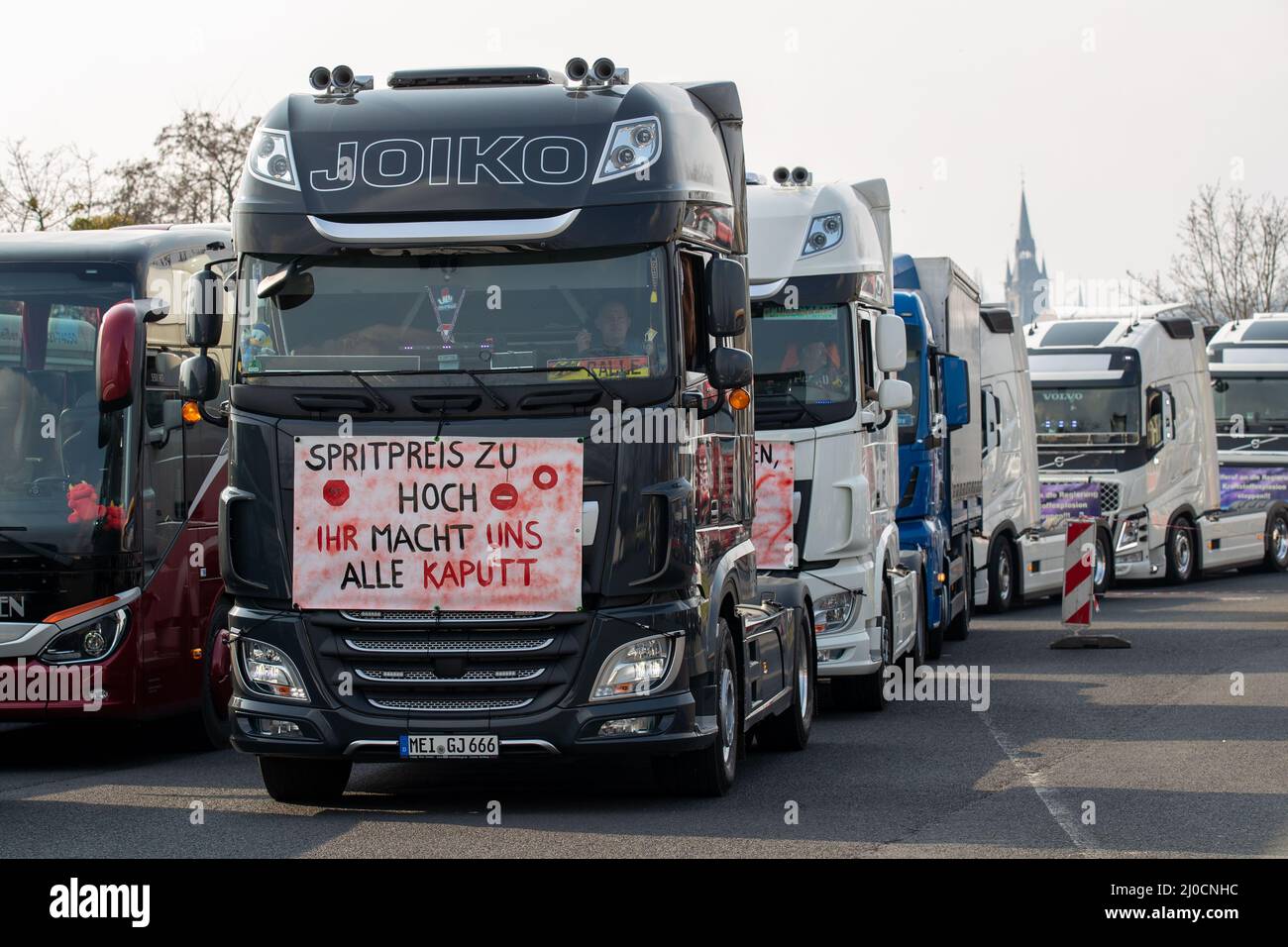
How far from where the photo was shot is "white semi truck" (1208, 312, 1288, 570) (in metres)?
33.6

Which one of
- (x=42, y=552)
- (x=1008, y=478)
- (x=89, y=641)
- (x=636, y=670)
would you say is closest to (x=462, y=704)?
(x=636, y=670)

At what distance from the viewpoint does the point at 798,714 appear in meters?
13.1

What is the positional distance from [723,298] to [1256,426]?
25.3 m

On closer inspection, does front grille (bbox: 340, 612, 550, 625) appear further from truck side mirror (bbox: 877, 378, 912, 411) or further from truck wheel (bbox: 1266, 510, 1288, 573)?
truck wheel (bbox: 1266, 510, 1288, 573)

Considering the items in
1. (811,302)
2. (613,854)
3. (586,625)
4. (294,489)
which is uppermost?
(811,302)

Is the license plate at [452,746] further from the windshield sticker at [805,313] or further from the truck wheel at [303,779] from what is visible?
the windshield sticker at [805,313]

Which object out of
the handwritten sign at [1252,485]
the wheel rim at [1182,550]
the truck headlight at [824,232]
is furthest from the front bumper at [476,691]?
the handwritten sign at [1252,485]

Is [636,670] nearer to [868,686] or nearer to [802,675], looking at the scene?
[802,675]

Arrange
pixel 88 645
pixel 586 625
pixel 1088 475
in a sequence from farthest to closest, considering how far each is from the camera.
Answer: pixel 1088 475 → pixel 88 645 → pixel 586 625

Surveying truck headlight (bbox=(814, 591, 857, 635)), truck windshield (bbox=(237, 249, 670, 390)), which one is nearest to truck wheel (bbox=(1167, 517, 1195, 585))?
truck headlight (bbox=(814, 591, 857, 635))
